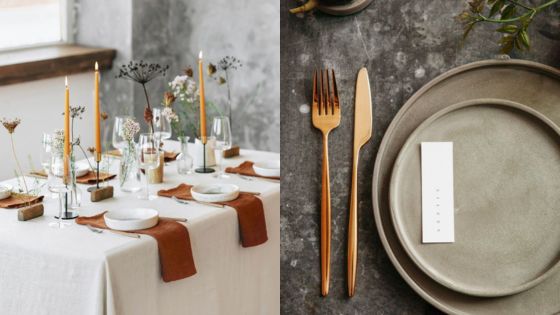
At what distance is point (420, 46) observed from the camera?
1.12 m

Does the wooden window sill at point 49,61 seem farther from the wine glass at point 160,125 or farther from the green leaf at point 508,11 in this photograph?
the green leaf at point 508,11

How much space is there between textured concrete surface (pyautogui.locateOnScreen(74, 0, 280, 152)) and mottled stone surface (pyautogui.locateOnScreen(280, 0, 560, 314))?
2.90 meters

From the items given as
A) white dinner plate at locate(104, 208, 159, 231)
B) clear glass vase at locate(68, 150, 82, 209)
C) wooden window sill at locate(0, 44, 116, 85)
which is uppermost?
wooden window sill at locate(0, 44, 116, 85)

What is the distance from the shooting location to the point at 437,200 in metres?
1.10

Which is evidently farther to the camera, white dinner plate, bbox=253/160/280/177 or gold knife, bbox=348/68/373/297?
white dinner plate, bbox=253/160/280/177

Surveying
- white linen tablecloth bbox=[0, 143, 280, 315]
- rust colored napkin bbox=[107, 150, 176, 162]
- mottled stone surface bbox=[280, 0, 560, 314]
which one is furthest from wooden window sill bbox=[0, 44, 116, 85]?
mottled stone surface bbox=[280, 0, 560, 314]

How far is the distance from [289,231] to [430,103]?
1.00 feet

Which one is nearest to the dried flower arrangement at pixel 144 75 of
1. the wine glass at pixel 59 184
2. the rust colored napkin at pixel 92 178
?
the rust colored napkin at pixel 92 178

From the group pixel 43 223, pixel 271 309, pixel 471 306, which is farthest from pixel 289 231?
pixel 271 309

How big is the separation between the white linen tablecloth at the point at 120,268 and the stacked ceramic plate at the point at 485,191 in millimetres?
1051

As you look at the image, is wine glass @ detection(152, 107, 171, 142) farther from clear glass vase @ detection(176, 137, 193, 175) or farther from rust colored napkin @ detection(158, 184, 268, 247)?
rust colored napkin @ detection(158, 184, 268, 247)

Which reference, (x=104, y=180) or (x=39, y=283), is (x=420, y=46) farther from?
(x=104, y=180)

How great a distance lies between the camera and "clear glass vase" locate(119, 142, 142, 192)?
2535 mm

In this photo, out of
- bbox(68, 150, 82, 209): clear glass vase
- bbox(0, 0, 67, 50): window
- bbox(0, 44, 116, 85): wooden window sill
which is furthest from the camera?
bbox(0, 0, 67, 50): window
